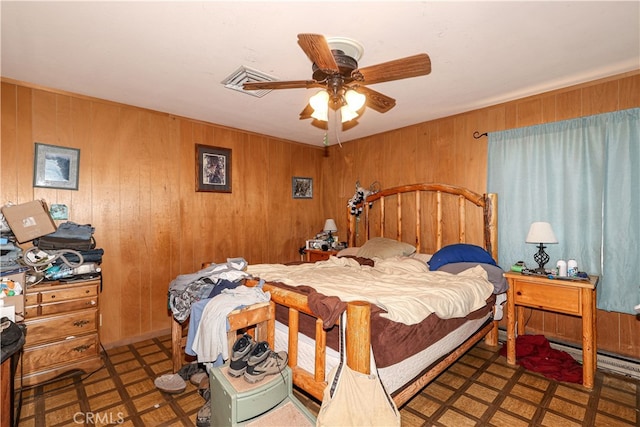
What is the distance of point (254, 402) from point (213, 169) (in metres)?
2.87

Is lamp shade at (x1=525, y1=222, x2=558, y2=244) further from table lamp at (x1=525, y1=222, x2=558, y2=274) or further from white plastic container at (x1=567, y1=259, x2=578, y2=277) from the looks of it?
white plastic container at (x1=567, y1=259, x2=578, y2=277)

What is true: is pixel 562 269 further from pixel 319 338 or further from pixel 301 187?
pixel 301 187

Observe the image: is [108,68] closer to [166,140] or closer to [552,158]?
[166,140]

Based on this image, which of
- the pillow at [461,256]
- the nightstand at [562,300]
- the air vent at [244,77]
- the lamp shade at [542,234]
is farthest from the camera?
the pillow at [461,256]

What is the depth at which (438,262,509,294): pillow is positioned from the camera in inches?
101

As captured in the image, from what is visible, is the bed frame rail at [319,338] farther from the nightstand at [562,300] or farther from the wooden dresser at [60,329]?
the nightstand at [562,300]

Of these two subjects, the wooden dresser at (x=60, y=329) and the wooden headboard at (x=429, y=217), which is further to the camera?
the wooden headboard at (x=429, y=217)

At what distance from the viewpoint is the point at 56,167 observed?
2715 mm

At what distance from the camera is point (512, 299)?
2.62m

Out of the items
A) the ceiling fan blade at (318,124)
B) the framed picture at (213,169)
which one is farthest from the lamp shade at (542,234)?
the framed picture at (213,169)

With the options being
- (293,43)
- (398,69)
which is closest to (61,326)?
(293,43)

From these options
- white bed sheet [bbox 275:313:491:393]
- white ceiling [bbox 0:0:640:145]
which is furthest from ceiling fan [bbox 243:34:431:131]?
white bed sheet [bbox 275:313:491:393]

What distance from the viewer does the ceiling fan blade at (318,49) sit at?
1.36 metres

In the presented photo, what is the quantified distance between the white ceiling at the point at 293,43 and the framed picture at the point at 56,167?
569 mm
